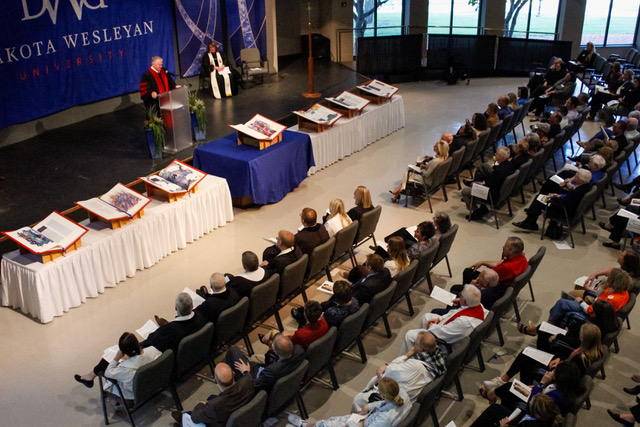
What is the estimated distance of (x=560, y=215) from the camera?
8.49m

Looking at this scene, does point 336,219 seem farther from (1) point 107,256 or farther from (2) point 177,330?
(1) point 107,256

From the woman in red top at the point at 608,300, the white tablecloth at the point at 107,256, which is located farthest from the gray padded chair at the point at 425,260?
the white tablecloth at the point at 107,256

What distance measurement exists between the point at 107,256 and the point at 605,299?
542cm

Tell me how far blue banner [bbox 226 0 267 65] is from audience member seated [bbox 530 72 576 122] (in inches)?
267

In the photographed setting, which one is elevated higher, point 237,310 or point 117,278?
point 237,310

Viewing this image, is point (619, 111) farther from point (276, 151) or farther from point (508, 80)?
point (276, 151)

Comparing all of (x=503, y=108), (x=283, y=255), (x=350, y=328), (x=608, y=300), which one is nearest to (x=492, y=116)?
(x=503, y=108)

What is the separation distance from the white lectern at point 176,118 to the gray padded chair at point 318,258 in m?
4.45

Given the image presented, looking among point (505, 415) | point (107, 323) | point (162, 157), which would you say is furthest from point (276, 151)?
point (505, 415)

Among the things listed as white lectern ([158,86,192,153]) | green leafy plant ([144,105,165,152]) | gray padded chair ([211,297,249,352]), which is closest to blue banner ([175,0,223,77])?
white lectern ([158,86,192,153])

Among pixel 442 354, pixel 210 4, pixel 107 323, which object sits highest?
pixel 210 4

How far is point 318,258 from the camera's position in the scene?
7.03 metres

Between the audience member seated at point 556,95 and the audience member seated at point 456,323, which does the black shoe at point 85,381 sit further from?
the audience member seated at point 556,95

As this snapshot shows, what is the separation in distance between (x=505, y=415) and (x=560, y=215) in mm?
4312
